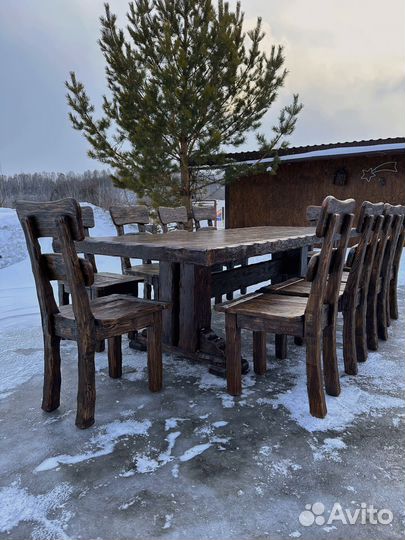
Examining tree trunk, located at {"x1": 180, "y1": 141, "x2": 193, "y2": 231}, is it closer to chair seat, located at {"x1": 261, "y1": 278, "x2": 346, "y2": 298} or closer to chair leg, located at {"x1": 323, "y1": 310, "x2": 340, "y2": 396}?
chair seat, located at {"x1": 261, "y1": 278, "x2": 346, "y2": 298}

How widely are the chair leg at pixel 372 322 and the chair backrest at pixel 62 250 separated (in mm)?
1902

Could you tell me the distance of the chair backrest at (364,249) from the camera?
7.18 feet

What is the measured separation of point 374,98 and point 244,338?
227 inches

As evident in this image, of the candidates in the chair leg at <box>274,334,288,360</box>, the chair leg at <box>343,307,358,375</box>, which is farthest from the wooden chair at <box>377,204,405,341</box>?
the chair leg at <box>274,334,288,360</box>

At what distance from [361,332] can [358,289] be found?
0.35m

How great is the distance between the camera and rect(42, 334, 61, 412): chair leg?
1.87m

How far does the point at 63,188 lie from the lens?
14.7 m

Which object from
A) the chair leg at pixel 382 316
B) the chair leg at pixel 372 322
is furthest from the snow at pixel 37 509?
the chair leg at pixel 382 316

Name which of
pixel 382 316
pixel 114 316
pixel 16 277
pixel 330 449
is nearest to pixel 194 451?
pixel 330 449

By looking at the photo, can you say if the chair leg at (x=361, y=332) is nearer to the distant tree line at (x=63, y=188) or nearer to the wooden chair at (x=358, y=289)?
the wooden chair at (x=358, y=289)

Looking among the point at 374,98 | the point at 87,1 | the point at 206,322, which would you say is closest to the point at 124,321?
the point at 206,322

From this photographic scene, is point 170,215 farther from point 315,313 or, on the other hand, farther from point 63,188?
point 63,188

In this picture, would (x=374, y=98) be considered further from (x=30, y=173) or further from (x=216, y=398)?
(x=30, y=173)

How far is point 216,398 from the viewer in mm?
2029
